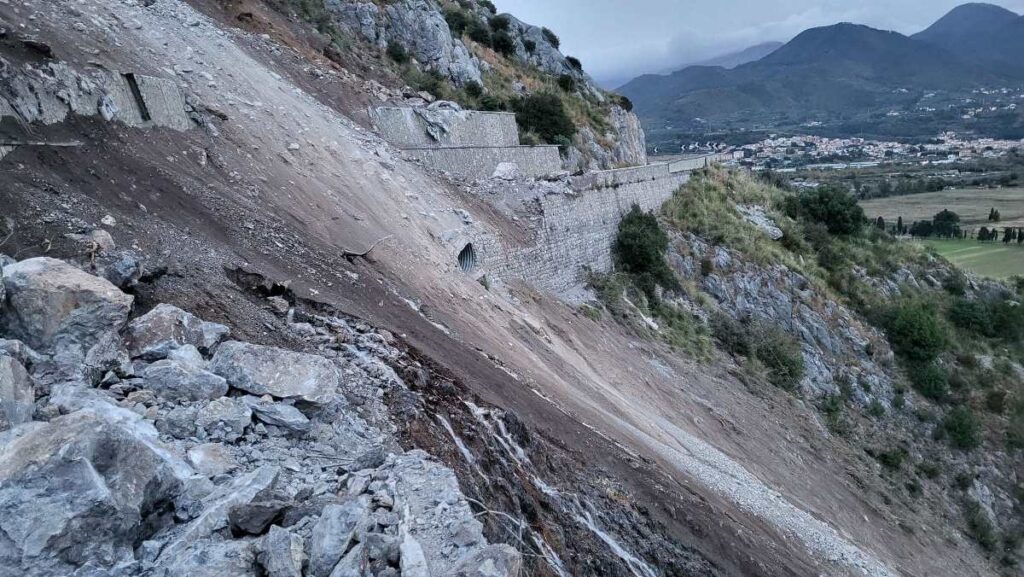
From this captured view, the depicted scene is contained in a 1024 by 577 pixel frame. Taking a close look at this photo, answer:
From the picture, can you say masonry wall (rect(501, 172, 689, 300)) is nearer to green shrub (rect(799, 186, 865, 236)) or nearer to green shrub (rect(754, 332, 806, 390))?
green shrub (rect(754, 332, 806, 390))

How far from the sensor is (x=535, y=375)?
12008 mm

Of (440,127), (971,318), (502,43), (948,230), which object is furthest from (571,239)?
(948,230)

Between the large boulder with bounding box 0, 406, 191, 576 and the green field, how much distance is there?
176 feet

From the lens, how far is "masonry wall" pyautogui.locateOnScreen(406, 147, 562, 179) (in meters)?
19.0

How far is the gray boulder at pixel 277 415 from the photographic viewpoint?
5.84m

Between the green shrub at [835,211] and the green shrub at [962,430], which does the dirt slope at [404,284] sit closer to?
the green shrub at [962,430]

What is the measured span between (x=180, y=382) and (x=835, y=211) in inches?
1313

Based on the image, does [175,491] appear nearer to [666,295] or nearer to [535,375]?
[535,375]

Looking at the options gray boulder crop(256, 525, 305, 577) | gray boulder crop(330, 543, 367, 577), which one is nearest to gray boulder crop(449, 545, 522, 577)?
gray boulder crop(330, 543, 367, 577)

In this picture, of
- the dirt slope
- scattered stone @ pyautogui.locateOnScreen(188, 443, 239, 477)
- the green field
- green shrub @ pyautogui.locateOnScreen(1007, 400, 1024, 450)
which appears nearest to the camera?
scattered stone @ pyautogui.locateOnScreen(188, 443, 239, 477)

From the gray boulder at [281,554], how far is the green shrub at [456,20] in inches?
1388

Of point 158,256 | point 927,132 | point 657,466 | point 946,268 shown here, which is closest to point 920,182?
point 946,268

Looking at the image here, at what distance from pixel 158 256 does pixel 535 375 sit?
6.77m

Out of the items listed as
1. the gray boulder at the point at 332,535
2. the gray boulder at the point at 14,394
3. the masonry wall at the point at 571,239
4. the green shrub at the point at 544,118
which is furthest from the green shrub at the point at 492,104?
the gray boulder at the point at 332,535
